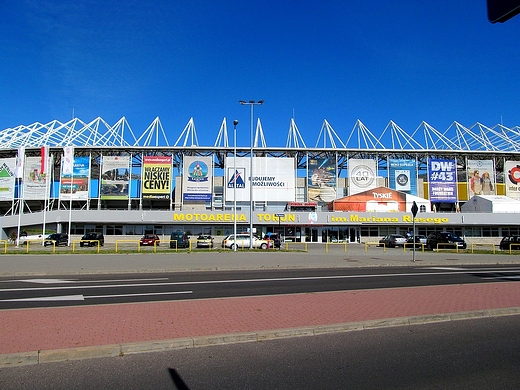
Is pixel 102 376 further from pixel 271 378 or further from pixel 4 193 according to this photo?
pixel 4 193

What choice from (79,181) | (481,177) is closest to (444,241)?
(481,177)

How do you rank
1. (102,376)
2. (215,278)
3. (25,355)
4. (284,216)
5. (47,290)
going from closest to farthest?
(102,376), (25,355), (47,290), (215,278), (284,216)

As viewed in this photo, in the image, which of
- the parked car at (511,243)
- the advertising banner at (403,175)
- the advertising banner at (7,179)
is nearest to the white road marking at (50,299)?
the parked car at (511,243)

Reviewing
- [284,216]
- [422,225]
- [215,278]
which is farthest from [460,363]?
[422,225]

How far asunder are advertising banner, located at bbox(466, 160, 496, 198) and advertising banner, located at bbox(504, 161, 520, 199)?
221 centimetres

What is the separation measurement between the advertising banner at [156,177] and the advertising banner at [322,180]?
24357 mm

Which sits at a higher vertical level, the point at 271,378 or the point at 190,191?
the point at 190,191

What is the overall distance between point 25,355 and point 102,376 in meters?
1.28

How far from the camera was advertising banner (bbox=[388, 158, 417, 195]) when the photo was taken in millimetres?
74375

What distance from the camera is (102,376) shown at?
16.7 ft

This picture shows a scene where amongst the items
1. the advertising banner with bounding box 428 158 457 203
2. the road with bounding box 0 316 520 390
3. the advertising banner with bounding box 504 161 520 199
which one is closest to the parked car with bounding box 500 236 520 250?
the advertising banner with bounding box 428 158 457 203

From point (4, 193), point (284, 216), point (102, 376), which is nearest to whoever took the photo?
point (102, 376)

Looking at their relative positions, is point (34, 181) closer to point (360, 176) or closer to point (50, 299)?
point (360, 176)

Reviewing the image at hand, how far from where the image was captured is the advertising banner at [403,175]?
7438cm
